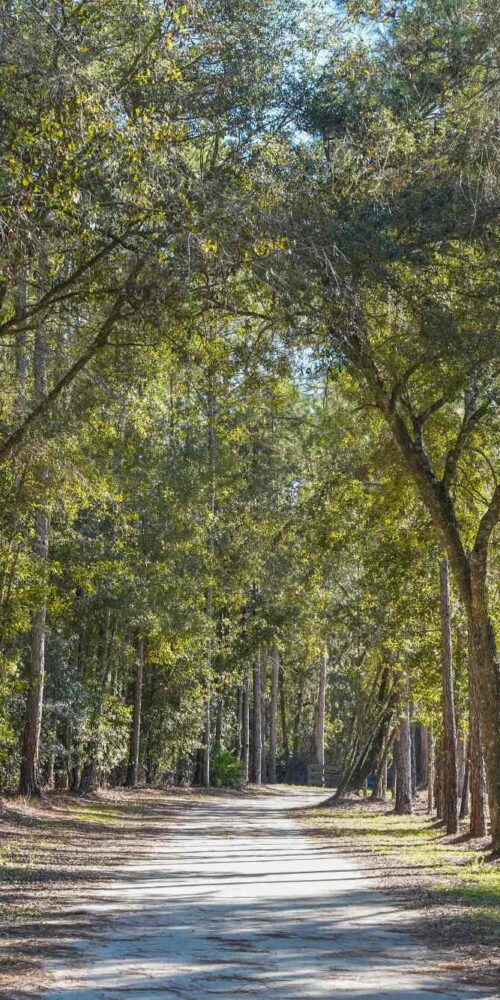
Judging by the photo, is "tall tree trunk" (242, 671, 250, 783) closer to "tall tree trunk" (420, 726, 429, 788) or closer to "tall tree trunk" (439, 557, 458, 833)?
"tall tree trunk" (420, 726, 429, 788)

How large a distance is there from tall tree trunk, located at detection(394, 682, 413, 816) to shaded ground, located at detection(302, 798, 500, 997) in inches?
71.7

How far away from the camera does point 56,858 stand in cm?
1571

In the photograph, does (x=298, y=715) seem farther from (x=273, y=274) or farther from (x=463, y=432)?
(x=273, y=274)

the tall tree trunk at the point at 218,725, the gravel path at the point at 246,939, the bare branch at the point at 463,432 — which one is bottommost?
the gravel path at the point at 246,939

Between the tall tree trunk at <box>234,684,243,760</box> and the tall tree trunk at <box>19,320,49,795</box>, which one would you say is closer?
the tall tree trunk at <box>19,320,49,795</box>

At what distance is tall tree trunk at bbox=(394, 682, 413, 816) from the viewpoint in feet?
97.6

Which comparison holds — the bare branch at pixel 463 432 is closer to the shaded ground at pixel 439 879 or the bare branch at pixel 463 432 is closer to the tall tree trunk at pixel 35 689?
the shaded ground at pixel 439 879

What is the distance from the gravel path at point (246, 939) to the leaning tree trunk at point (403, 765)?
1416 cm

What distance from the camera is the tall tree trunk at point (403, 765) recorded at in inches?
1171

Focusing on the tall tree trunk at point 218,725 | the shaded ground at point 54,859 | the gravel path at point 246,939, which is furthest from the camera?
the tall tree trunk at point 218,725

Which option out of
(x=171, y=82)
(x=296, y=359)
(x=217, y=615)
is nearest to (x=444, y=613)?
(x=296, y=359)

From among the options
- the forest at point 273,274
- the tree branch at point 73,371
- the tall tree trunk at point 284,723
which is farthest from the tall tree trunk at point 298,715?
the tree branch at point 73,371

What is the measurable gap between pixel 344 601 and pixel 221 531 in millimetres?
6265

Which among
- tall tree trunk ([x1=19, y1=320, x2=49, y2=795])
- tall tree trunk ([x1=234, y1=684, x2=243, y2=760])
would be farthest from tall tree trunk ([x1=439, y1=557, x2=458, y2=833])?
tall tree trunk ([x1=234, y1=684, x2=243, y2=760])
